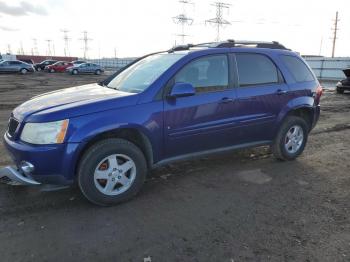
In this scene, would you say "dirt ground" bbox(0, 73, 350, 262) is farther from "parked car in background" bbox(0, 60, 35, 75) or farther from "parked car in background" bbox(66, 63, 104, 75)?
"parked car in background" bbox(66, 63, 104, 75)

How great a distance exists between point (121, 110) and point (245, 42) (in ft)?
8.28

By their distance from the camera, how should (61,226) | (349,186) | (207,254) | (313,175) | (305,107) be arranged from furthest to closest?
(305,107) → (313,175) → (349,186) → (61,226) → (207,254)

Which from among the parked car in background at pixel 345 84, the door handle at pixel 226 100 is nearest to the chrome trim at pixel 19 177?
the door handle at pixel 226 100

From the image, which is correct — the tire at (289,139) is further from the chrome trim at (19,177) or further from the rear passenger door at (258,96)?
the chrome trim at (19,177)

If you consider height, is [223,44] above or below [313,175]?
above

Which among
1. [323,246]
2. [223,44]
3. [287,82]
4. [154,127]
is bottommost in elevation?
[323,246]

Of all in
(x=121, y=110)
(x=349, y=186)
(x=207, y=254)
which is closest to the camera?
(x=207, y=254)

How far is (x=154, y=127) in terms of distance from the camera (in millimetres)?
4180

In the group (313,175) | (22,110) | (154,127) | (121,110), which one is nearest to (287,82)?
(313,175)

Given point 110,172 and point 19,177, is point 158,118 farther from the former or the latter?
point 19,177

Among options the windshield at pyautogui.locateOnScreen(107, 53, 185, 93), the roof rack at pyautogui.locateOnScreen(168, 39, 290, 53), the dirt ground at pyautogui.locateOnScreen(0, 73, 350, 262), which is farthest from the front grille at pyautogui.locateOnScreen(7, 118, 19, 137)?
the roof rack at pyautogui.locateOnScreen(168, 39, 290, 53)

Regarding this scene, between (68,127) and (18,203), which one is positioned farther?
(18,203)

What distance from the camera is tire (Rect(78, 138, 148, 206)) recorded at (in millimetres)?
3836

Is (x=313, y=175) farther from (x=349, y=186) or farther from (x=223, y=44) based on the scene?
(x=223, y=44)
